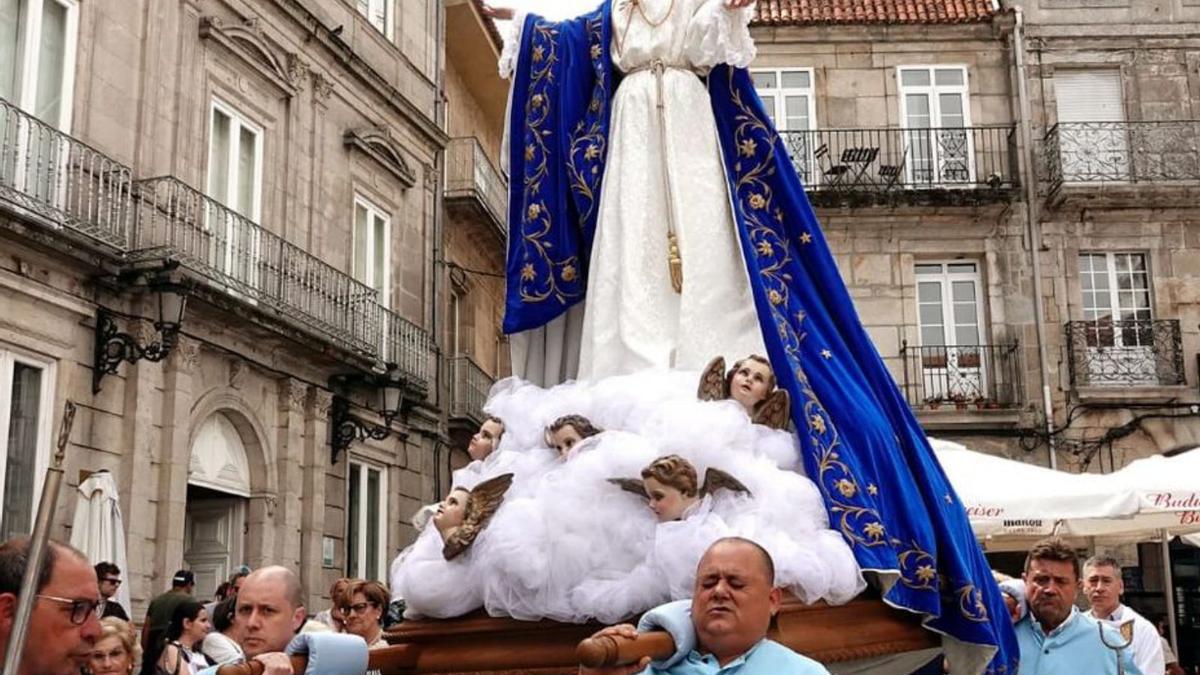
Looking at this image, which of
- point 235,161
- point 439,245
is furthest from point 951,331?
point 235,161

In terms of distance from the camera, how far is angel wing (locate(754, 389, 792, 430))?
3.68 m

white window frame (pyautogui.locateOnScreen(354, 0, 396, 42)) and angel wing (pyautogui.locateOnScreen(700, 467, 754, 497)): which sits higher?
white window frame (pyautogui.locateOnScreen(354, 0, 396, 42))

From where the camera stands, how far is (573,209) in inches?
171

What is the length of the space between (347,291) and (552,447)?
13.1m

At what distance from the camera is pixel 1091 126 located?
20016 mm

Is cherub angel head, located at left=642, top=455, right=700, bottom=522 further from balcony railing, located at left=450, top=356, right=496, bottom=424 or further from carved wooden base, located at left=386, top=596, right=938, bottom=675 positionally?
balcony railing, located at left=450, top=356, right=496, bottom=424

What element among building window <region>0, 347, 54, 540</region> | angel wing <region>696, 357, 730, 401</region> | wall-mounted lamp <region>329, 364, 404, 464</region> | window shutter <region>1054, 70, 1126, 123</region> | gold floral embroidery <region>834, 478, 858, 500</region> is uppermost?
window shutter <region>1054, 70, 1126, 123</region>

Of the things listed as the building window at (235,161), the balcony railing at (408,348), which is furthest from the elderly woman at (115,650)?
the balcony railing at (408,348)

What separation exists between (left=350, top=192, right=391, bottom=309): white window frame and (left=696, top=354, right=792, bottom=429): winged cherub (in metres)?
14.2

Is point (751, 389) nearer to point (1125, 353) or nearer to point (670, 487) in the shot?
point (670, 487)

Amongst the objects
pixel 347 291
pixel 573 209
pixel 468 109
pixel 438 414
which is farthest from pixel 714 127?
pixel 468 109

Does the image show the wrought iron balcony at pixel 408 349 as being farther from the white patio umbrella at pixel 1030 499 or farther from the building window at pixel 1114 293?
the building window at pixel 1114 293

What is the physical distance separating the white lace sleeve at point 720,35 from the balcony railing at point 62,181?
824cm

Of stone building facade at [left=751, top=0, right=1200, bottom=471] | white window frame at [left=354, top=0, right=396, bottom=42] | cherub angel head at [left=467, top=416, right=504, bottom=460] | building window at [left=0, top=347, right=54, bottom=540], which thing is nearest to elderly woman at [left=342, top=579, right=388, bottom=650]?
cherub angel head at [left=467, top=416, right=504, bottom=460]
